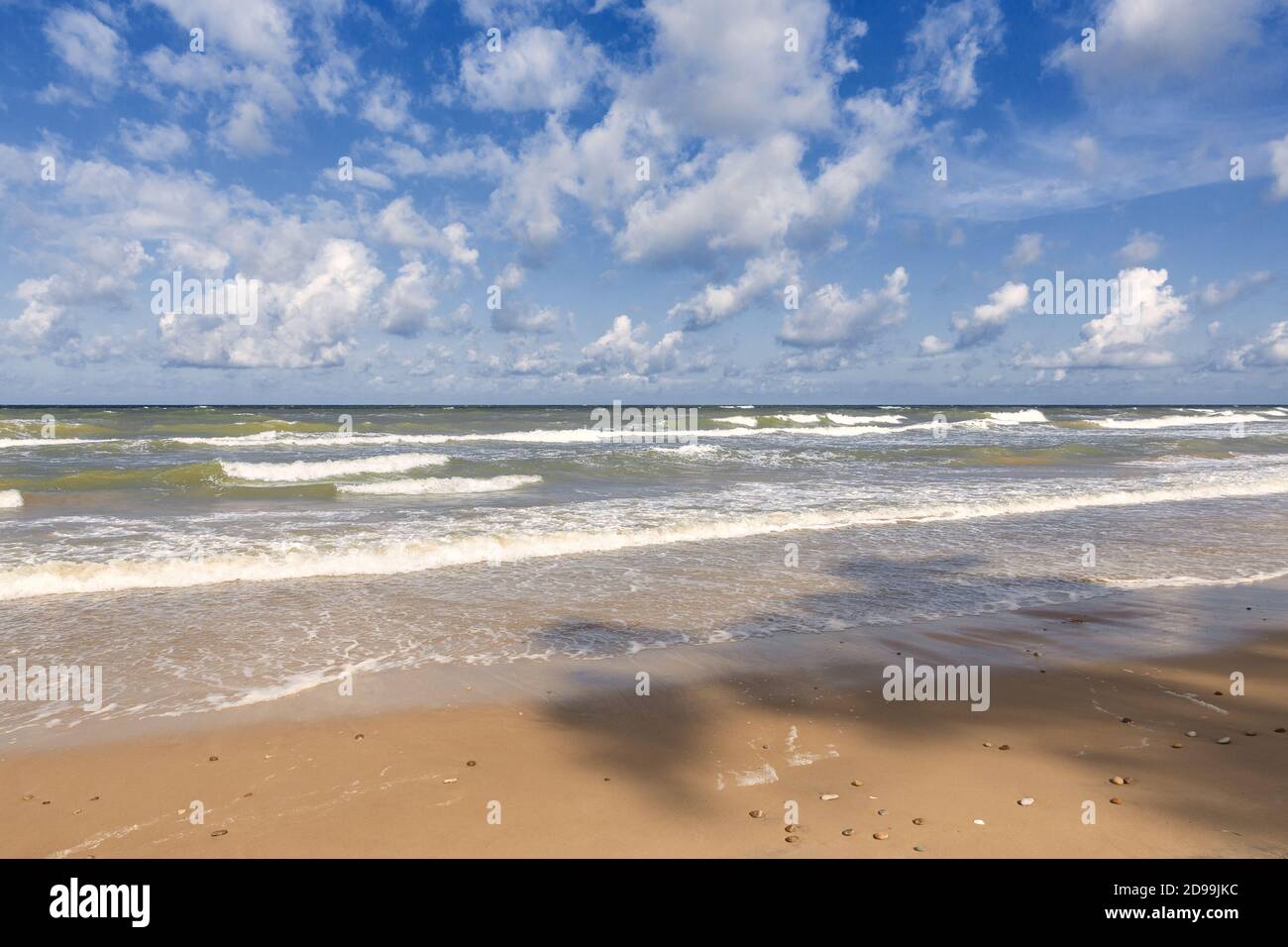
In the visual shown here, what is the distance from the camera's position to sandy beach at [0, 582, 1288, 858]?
3779 millimetres

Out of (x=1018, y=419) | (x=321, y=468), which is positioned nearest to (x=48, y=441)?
(x=321, y=468)

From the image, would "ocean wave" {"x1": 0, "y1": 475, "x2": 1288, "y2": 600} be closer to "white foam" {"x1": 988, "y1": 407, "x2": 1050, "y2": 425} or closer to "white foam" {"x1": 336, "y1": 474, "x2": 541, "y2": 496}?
"white foam" {"x1": 336, "y1": 474, "x2": 541, "y2": 496}

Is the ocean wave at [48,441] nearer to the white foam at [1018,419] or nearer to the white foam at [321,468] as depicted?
the white foam at [321,468]

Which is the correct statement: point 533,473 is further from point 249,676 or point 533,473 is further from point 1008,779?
point 1008,779

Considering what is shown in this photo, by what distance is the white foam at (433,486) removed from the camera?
1873 centimetres

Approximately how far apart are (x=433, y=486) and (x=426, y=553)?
28.7 feet

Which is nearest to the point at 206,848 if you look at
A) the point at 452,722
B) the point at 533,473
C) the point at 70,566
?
the point at 452,722

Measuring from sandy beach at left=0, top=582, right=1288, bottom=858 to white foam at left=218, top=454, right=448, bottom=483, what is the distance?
18071 millimetres

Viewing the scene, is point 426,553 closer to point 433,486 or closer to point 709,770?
point 709,770

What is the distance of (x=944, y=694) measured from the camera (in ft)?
19.4

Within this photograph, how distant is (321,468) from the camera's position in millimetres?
23703

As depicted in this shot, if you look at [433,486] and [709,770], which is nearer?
[709,770]
